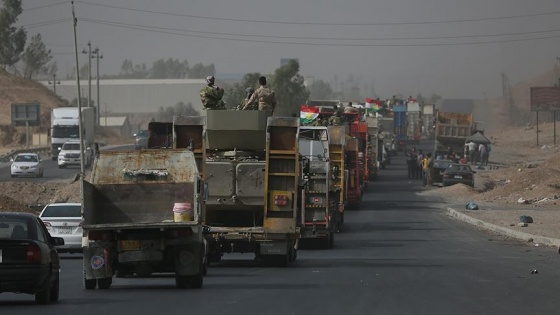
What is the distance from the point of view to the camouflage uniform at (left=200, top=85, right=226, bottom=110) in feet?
89.1

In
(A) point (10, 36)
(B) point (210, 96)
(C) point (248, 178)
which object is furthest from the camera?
(A) point (10, 36)

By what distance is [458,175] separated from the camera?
67062 mm

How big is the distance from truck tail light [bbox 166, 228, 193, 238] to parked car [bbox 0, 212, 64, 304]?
2.81 metres

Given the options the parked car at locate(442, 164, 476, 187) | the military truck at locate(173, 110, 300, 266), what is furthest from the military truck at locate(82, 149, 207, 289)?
the parked car at locate(442, 164, 476, 187)

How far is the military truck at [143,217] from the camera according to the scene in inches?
781

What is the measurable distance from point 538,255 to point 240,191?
7709mm

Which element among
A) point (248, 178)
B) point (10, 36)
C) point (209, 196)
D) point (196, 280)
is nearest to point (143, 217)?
point (196, 280)

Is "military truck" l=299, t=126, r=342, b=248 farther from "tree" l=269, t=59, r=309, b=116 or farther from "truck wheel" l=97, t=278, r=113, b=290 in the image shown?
"tree" l=269, t=59, r=309, b=116

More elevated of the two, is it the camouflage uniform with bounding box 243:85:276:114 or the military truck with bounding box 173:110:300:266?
the camouflage uniform with bounding box 243:85:276:114

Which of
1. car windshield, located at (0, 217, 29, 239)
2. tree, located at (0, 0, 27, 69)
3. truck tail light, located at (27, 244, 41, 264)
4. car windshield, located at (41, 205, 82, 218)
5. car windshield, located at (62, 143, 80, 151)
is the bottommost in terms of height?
car windshield, located at (62, 143, 80, 151)

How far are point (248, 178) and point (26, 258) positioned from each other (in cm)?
998

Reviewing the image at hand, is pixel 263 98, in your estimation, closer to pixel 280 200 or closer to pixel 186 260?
pixel 280 200

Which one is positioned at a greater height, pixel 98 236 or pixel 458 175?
pixel 98 236

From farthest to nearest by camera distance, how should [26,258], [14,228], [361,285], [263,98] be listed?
1. [263,98]
2. [361,285]
3. [14,228]
4. [26,258]
